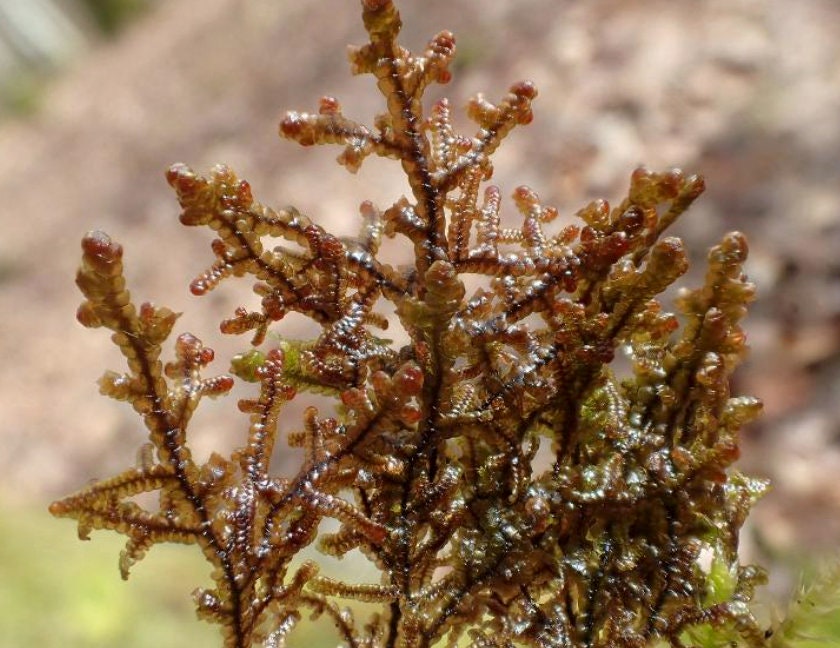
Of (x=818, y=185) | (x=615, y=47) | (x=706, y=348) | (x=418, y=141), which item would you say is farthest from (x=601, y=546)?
(x=615, y=47)

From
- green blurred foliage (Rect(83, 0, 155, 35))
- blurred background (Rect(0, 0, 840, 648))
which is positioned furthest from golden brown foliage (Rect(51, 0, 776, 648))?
green blurred foliage (Rect(83, 0, 155, 35))

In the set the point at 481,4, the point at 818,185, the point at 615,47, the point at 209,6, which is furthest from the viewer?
the point at 209,6

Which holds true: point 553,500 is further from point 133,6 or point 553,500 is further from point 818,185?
point 133,6

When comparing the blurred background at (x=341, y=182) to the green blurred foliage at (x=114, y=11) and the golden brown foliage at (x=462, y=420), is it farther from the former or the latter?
the green blurred foliage at (x=114, y=11)

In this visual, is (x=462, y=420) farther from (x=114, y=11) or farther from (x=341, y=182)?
(x=114, y=11)

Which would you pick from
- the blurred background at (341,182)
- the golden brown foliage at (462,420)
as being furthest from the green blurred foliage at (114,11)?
the golden brown foliage at (462,420)

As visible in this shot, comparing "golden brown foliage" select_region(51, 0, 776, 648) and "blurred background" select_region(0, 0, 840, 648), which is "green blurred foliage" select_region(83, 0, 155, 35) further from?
"golden brown foliage" select_region(51, 0, 776, 648)

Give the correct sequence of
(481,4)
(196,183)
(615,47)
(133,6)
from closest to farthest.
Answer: (196,183) → (615,47) → (481,4) → (133,6)
